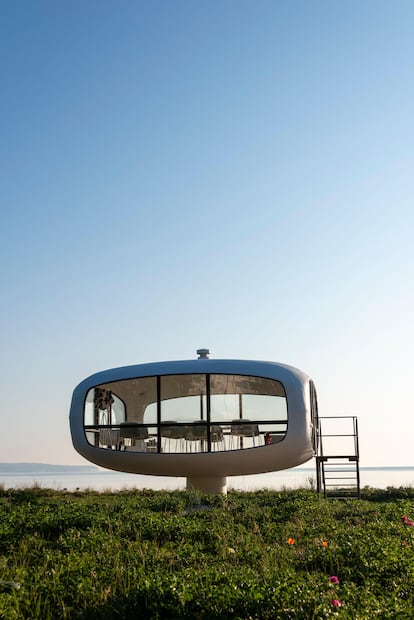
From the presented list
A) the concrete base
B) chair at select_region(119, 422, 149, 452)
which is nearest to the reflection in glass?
chair at select_region(119, 422, 149, 452)

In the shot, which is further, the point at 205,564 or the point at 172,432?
the point at 172,432

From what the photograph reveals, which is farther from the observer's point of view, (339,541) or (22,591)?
(339,541)

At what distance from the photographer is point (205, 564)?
6.71 meters

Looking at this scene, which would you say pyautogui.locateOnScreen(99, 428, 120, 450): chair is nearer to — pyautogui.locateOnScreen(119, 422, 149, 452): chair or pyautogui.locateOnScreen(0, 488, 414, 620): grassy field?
pyautogui.locateOnScreen(119, 422, 149, 452): chair

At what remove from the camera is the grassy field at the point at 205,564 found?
521 cm

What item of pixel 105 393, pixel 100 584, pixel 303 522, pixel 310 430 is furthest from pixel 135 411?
pixel 100 584

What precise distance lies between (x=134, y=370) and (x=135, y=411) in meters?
0.98

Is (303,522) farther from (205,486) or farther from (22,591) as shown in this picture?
(205,486)

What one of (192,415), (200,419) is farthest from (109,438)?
(200,419)

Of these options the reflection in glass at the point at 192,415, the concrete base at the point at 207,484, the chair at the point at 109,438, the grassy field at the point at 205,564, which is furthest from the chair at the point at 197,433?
the grassy field at the point at 205,564

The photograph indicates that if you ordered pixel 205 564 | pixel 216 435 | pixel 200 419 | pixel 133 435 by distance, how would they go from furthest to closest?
pixel 133 435 → pixel 200 419 → pixel 216 435 → pixel 205 564

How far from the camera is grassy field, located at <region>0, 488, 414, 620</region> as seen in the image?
205 inches

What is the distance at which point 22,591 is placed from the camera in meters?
5.82

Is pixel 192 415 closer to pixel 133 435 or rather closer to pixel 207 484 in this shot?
pixel 133 435
